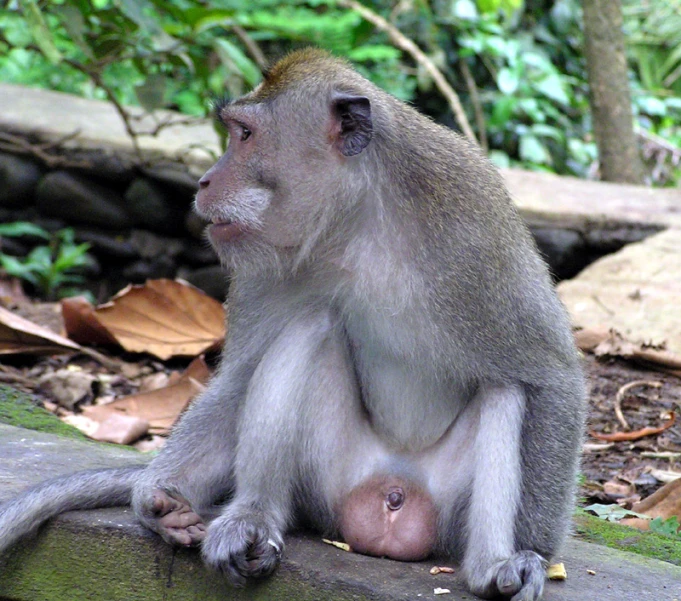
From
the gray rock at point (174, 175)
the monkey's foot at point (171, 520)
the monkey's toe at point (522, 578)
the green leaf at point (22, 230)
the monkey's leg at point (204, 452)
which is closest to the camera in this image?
A: the monkey's toe at point (522, 578)

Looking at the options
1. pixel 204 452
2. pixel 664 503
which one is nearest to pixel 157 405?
pixel 204 452

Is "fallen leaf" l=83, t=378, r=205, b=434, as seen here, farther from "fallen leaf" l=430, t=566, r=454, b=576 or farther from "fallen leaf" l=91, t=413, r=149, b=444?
"fallen leaf" l=430, t=566, r=454, b=576

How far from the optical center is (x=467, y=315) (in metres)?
3.14

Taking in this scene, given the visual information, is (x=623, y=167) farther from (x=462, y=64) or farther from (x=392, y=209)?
(x=392, y=209)

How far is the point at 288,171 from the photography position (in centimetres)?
333

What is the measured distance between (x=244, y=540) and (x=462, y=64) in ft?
36.2

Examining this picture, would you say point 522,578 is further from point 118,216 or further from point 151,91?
point 118,216

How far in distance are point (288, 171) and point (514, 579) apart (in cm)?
149

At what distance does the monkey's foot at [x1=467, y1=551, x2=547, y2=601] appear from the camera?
2.90m

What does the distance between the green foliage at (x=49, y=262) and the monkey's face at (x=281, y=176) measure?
16.0ft

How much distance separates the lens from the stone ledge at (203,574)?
299cm

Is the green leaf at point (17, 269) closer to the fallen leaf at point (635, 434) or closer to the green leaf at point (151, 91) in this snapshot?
the green leaf at point (151, 91)

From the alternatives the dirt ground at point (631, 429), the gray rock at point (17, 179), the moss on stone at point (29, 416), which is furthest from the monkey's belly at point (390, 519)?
the gray rock at point (17, 179)

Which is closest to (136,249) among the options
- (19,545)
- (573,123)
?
(19,545)
